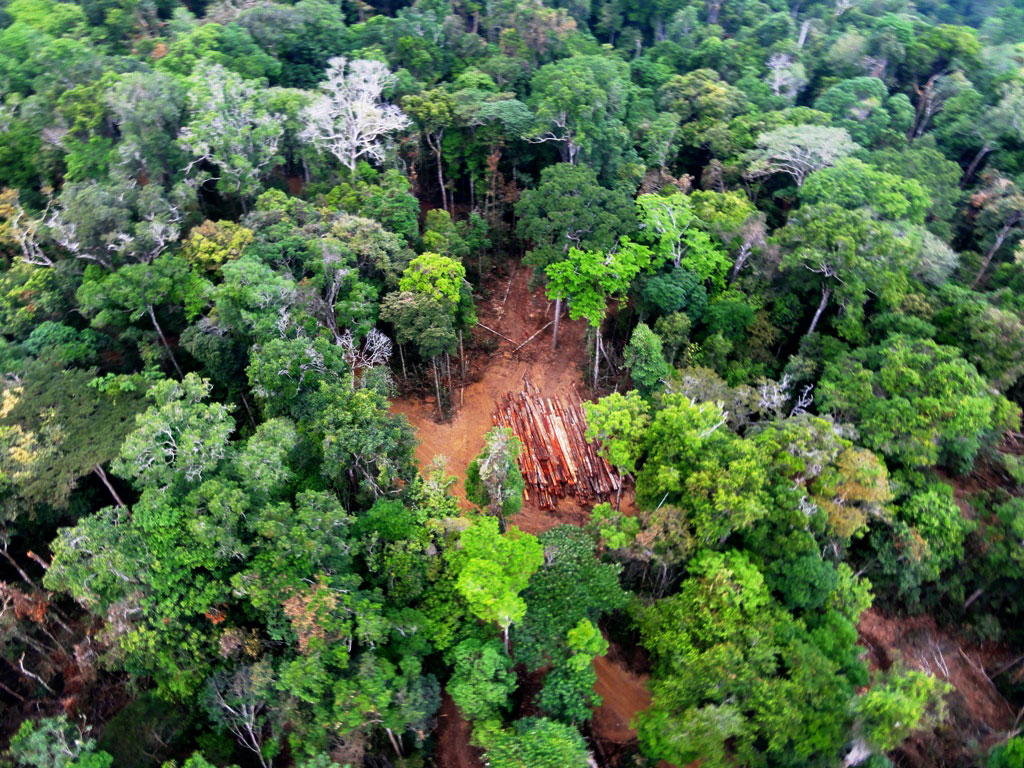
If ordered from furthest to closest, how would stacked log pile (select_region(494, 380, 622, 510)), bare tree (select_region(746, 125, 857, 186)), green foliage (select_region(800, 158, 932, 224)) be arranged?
1. bare tree (select_region(746, 125, 857, 186))
2. green foliage (select_region(800, 158, 932, 224))
3. stacked log pile (select_region(494, 380, 622, 510))

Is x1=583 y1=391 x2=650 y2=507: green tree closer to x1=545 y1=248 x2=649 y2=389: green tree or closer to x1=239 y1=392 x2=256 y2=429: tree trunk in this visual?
x1=545 y1=248 x2=649 y2=389: green tree

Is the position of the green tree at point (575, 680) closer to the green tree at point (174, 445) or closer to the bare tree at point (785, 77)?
the green tree at point (174, 445)

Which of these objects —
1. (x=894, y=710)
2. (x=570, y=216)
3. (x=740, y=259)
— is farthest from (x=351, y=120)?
(x=894, y=710)

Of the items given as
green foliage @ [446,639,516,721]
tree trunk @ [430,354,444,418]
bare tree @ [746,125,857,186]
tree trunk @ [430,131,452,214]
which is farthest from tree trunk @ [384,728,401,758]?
bare tree @ [746,125,857,186]

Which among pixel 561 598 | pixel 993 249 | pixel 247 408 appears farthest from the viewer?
pixel 993 249

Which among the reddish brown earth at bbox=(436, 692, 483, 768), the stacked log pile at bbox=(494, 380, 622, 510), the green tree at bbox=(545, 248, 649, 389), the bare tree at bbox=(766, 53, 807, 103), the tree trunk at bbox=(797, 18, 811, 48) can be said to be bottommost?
the reddish brown earth at bbox=(436, 692, 483, 768)

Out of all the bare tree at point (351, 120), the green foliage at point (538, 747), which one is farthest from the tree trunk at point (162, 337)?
the green foliage at point (538, 747)

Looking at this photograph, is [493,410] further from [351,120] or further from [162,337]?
[351,120]


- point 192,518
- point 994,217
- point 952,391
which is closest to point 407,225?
point 192,518
